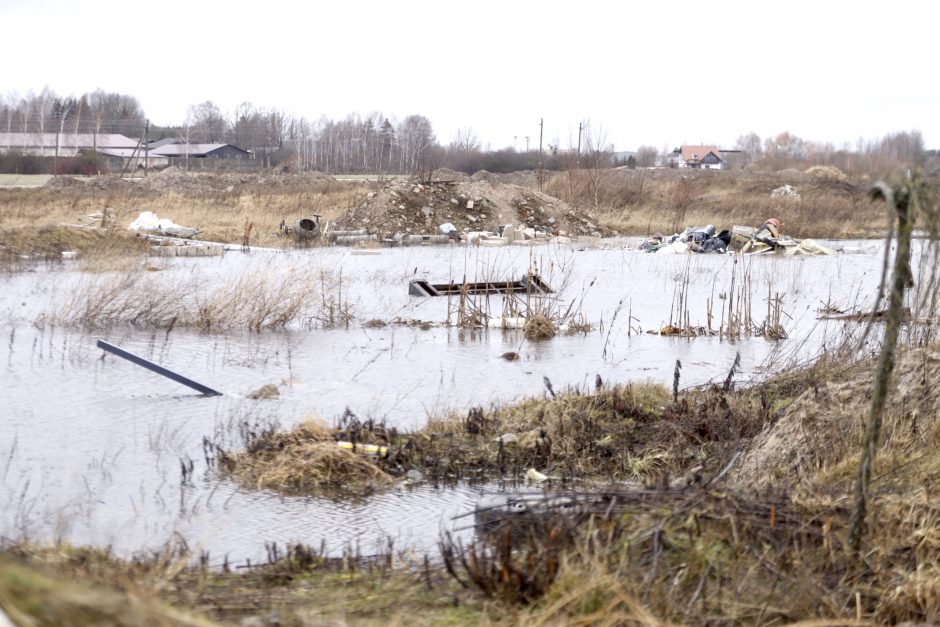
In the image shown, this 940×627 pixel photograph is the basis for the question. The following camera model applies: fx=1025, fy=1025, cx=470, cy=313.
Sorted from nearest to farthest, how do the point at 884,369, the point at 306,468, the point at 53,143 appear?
the point at 884,369, the point at 306,468, the point at 53,143

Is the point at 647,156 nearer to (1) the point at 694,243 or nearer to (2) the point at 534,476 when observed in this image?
(1) the point at 694,243

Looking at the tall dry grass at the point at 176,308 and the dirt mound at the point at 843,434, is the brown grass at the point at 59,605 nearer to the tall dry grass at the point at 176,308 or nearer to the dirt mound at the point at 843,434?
the dirt mound at the point at 843,434

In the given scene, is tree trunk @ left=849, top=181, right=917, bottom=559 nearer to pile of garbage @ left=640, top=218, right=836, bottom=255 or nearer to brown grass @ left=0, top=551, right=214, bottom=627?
brown grass @ left=0, top=551, right=214, bottom=627

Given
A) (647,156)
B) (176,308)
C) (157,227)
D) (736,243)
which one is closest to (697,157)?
(647,156)

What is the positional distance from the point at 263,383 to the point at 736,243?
2112 centimetres

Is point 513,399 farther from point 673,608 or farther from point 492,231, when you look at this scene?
point 492,231

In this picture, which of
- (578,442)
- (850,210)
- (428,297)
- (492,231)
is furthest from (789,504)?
(850,210)

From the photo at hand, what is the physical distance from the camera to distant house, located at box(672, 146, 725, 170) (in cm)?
10931

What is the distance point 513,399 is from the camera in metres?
9.45

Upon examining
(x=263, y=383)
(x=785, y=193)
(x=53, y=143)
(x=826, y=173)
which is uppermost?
(x=53, y=143)

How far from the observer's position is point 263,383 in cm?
1066

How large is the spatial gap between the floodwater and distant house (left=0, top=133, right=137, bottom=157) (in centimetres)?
6107

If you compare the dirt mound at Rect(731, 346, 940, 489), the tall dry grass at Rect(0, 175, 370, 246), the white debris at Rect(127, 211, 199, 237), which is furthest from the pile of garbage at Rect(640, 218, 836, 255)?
the dirt mound at Rect(731, 346, 940, 489)

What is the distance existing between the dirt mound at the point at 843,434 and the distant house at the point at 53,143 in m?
74.4
